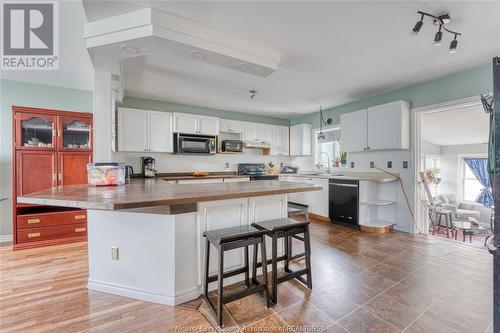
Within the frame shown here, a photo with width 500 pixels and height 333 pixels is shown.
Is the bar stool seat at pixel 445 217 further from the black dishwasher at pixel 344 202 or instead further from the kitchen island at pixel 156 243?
the kitchen island at pixel 156 243

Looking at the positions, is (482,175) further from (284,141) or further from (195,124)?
(195,124)

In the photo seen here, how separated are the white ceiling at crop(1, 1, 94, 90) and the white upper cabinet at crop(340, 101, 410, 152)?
13.9ft

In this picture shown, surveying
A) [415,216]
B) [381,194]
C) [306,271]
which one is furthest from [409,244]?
[306,271]

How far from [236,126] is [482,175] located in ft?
23.3

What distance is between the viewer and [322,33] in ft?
7.28

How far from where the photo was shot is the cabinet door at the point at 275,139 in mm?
5785

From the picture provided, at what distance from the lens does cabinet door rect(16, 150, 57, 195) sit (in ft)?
10.2

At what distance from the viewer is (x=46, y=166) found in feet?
10.6

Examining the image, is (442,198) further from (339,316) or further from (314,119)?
(339,316)

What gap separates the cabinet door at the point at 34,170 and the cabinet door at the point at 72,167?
68 mm

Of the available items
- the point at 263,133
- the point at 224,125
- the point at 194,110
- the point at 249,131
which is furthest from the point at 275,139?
the point at 194,110

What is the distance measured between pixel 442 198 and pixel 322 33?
740cm

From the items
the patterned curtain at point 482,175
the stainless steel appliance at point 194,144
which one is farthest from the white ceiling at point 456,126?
the stainless steel appliance at point 194,144

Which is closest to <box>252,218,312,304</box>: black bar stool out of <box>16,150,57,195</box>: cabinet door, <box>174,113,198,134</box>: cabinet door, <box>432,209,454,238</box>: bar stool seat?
<box>174,113,198,134</box>: cabinet door
